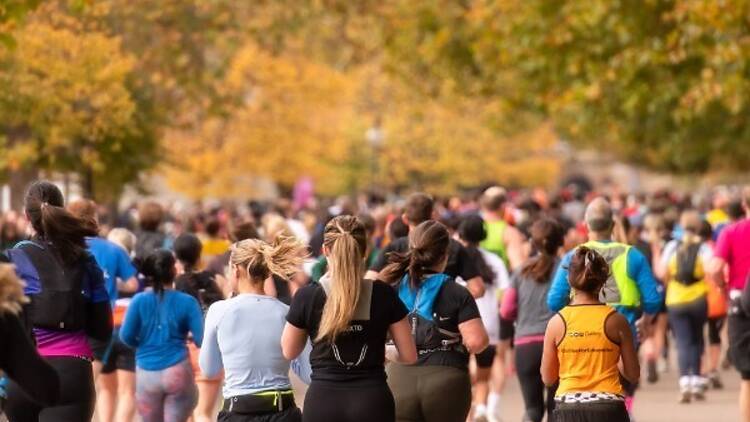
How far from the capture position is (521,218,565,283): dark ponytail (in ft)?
38.7

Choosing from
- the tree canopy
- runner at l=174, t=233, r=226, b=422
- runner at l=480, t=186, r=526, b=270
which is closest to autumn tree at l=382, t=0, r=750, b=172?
the tree canopy

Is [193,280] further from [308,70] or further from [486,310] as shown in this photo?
[308,70]

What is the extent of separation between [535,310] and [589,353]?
3.30 meters

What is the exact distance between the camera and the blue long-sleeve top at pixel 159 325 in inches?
423

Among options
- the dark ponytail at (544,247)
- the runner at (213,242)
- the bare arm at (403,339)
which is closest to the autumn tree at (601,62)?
the runner at (213,242)

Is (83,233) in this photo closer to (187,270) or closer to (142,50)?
(187,270)

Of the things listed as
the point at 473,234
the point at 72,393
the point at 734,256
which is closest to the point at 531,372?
the point at 473,234

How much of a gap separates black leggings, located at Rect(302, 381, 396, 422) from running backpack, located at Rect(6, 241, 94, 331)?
54.3 inches

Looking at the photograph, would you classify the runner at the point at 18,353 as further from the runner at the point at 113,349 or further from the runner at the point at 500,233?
the runner at the point at 500,233

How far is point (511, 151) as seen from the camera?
6931cm

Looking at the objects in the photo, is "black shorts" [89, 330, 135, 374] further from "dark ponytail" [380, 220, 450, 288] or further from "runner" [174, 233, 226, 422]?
"dark ponytail" [380, 220, 450, 288]

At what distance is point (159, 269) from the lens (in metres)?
10.7

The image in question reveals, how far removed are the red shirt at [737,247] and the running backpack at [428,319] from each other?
4465 mm

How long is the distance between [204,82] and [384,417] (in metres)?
20.0
